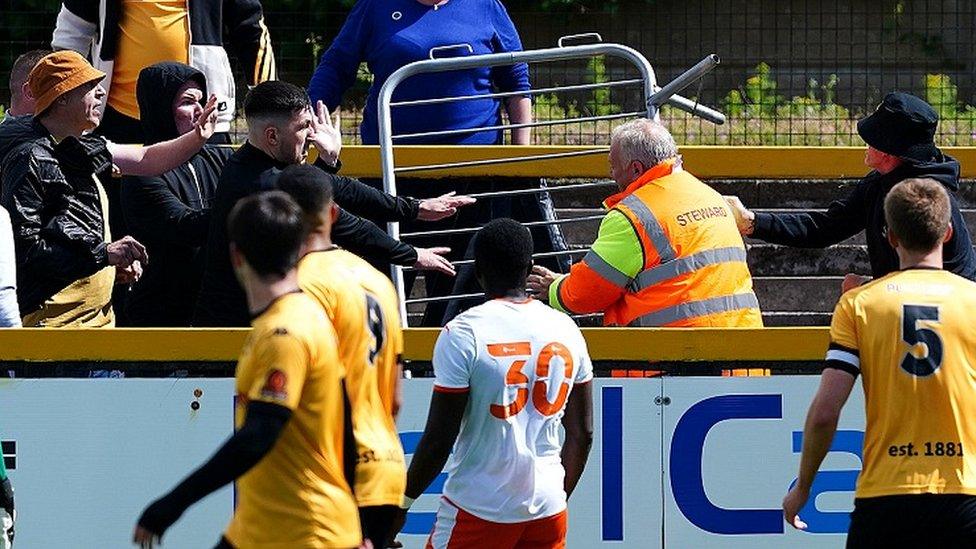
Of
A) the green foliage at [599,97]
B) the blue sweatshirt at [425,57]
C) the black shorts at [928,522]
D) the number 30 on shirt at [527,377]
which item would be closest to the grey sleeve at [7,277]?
the number 30 on shirt at [527,377]

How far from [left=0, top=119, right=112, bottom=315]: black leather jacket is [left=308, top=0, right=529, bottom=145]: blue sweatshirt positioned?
6.62 feet

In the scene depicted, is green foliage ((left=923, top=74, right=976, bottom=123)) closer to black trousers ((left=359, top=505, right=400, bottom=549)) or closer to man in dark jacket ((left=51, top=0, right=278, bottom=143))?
man in dark jacket ((left=51, top=0, right=278, bottom=143))

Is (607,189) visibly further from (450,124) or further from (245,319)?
(245,319)

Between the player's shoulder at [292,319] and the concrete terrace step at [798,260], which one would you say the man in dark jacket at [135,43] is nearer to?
the concrete terrace step at [798,260]

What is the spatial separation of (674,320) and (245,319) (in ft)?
5.61

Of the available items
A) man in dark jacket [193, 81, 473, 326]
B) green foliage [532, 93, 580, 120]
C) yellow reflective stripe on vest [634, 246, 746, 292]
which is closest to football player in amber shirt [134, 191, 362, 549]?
man in dark jacket [193, 81, 473, 326]

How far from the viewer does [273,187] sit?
6039 millimetres

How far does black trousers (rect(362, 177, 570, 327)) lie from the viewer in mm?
8773

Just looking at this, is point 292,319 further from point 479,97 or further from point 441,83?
point 441,83

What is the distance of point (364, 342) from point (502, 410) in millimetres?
704

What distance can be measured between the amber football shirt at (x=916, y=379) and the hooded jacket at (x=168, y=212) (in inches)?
111

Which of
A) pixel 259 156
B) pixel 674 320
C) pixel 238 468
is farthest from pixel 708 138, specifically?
pixel 238 468

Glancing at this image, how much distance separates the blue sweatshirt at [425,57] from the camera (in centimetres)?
895

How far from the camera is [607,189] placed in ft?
34.6
